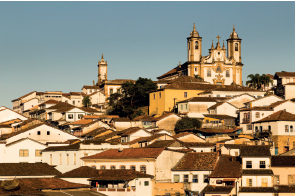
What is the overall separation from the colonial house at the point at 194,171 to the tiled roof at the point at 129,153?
8.76 feet

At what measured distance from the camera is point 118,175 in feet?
206

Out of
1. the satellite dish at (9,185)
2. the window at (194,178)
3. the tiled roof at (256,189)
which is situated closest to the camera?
the satellite dish at (9,185)

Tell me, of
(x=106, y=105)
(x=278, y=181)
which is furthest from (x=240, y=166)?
(x=106, y=105)

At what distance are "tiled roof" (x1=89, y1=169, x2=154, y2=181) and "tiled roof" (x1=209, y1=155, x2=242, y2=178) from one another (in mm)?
6898

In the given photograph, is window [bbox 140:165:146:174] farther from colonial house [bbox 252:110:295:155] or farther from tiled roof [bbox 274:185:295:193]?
colonial house [bbox 252:110:295:155]

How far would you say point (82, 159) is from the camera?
7025cm

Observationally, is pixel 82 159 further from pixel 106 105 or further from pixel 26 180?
pixel 106 105

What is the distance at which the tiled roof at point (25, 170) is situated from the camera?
207 feet

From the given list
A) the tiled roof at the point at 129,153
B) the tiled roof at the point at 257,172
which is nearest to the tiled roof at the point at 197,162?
the tiled roof at the point at 129,153

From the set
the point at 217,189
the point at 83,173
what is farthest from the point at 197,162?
the point at 83,173

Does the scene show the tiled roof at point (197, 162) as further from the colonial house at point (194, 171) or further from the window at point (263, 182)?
the window at point (263, 182)

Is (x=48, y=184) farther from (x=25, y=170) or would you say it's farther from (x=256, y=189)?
(x=256, y=189)

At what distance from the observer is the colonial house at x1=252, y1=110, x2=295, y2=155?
78.2 m

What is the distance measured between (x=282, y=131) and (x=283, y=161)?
45.9 feet
